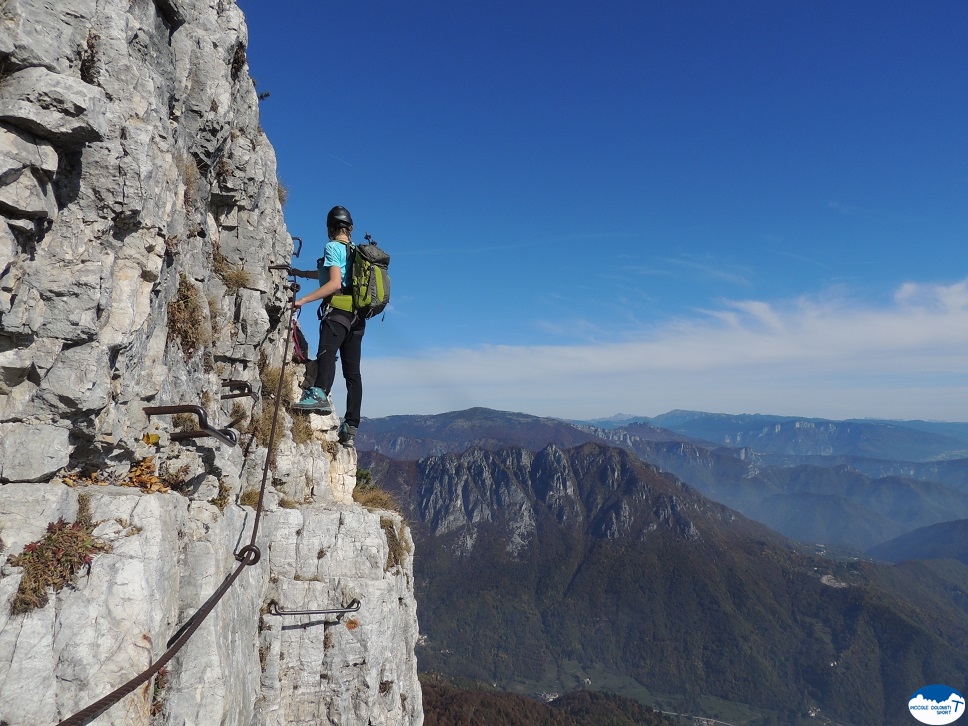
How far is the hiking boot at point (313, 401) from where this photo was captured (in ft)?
39.9

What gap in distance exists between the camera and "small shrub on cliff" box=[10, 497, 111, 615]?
5.10 m

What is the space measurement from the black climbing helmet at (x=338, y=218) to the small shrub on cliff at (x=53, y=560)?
7.86 metres

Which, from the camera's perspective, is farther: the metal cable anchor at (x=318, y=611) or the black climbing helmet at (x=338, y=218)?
the black climbing helmet at (x=338, y=218)

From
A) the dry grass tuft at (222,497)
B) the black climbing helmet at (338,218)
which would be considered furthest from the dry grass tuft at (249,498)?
the black climbing helmet at (338,218)

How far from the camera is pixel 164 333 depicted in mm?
8398

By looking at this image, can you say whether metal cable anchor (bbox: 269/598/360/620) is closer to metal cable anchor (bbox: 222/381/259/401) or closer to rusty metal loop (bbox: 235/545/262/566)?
rusty metal loop (bbox: 235/545/262/566)

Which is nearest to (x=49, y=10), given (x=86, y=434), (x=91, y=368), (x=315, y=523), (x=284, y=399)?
(x=91, y=368)

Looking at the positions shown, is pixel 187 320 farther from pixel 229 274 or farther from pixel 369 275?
pixel 369 275

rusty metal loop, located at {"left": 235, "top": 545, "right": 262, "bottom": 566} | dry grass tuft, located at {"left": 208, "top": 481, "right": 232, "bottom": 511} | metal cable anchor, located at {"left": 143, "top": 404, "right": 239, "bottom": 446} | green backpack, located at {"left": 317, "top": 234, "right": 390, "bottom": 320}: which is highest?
green backpack, located at {"left": 317, "top": 234, "right": 390, "bottom": 320}

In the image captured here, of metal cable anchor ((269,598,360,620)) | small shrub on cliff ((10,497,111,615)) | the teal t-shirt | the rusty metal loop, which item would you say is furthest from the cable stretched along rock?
the teal t-shirt

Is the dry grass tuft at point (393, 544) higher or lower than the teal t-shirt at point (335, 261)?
lower

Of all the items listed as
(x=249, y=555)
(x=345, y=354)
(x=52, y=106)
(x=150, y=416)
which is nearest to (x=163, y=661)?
(x=249, y=555)

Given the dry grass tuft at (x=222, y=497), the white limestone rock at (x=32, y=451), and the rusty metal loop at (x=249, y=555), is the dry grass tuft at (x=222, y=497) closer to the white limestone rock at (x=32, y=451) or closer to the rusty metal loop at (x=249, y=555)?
the rusty metal loop at (x=249, y=555)

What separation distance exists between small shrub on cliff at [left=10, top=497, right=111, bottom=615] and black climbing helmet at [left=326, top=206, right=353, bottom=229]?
786 cm
